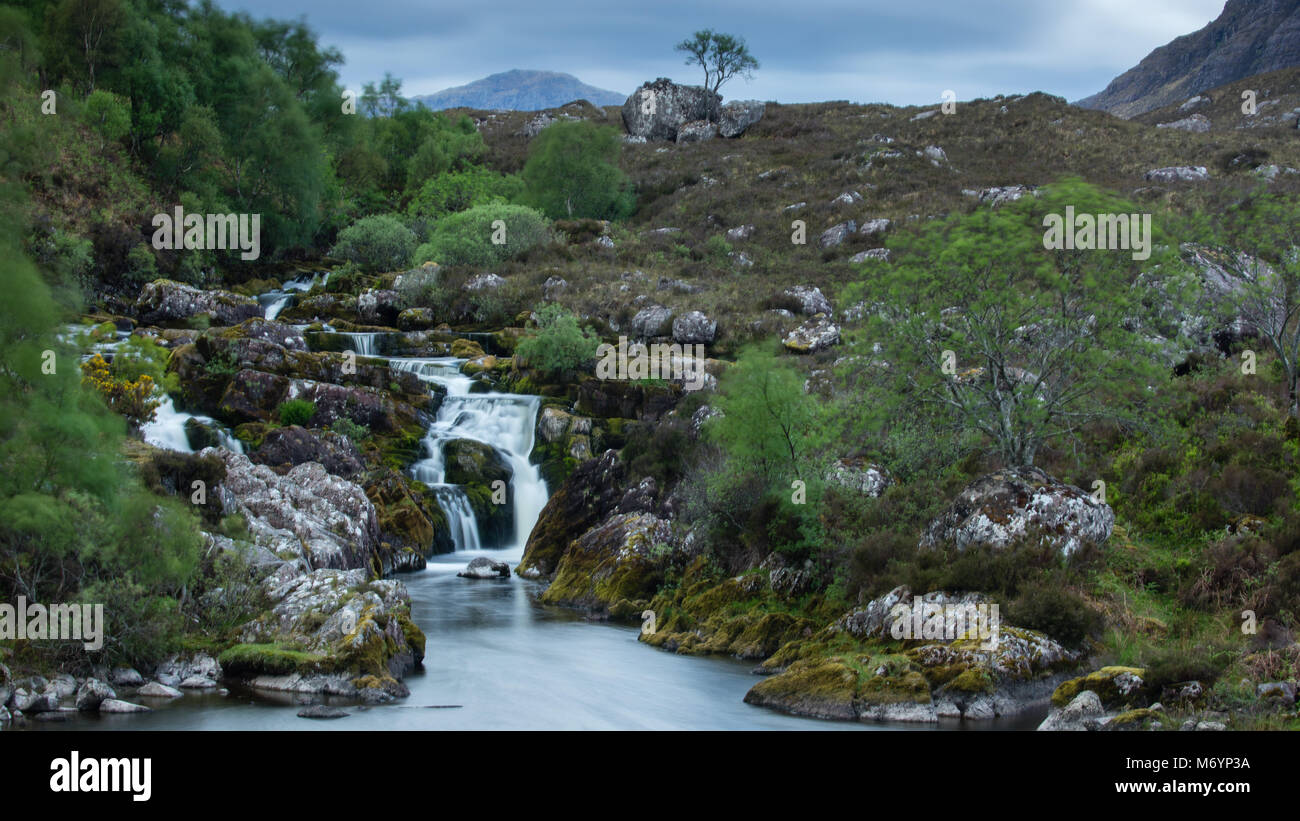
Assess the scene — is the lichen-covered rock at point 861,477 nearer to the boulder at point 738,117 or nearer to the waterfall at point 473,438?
the waterfall at point 473,438

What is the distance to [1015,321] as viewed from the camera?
23734 millimetres

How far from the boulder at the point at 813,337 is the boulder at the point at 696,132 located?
5791cm

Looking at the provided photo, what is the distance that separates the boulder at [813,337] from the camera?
50500 millimetres

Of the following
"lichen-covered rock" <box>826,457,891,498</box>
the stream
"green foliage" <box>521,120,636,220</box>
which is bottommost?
the stream

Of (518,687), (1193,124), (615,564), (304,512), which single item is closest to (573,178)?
(615,564)

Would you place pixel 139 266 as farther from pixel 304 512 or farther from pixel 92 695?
pixel 92 695

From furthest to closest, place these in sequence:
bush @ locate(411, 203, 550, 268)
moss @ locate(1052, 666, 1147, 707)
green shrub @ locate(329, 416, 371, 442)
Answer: bush @ locate(411, 203, 550, 268) → green shrub @ locate(329, 416, 371, 442) → moss @ locate(1052, 666, 1147, 707)

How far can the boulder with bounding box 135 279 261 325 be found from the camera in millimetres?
53781

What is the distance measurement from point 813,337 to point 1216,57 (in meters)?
134

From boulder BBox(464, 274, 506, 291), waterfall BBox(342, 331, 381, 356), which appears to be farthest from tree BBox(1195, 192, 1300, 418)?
boulder BBox(464, 274, 506, 291)

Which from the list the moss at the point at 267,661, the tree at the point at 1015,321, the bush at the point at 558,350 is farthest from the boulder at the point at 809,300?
the moss at the point at 267,661

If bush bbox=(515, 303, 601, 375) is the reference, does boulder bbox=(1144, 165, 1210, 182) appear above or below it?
above

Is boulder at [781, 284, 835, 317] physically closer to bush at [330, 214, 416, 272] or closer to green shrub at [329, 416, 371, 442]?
green shrub at [329, 416, 371, 442]

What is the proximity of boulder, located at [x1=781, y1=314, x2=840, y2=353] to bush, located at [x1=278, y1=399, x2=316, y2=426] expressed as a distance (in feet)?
77.0
